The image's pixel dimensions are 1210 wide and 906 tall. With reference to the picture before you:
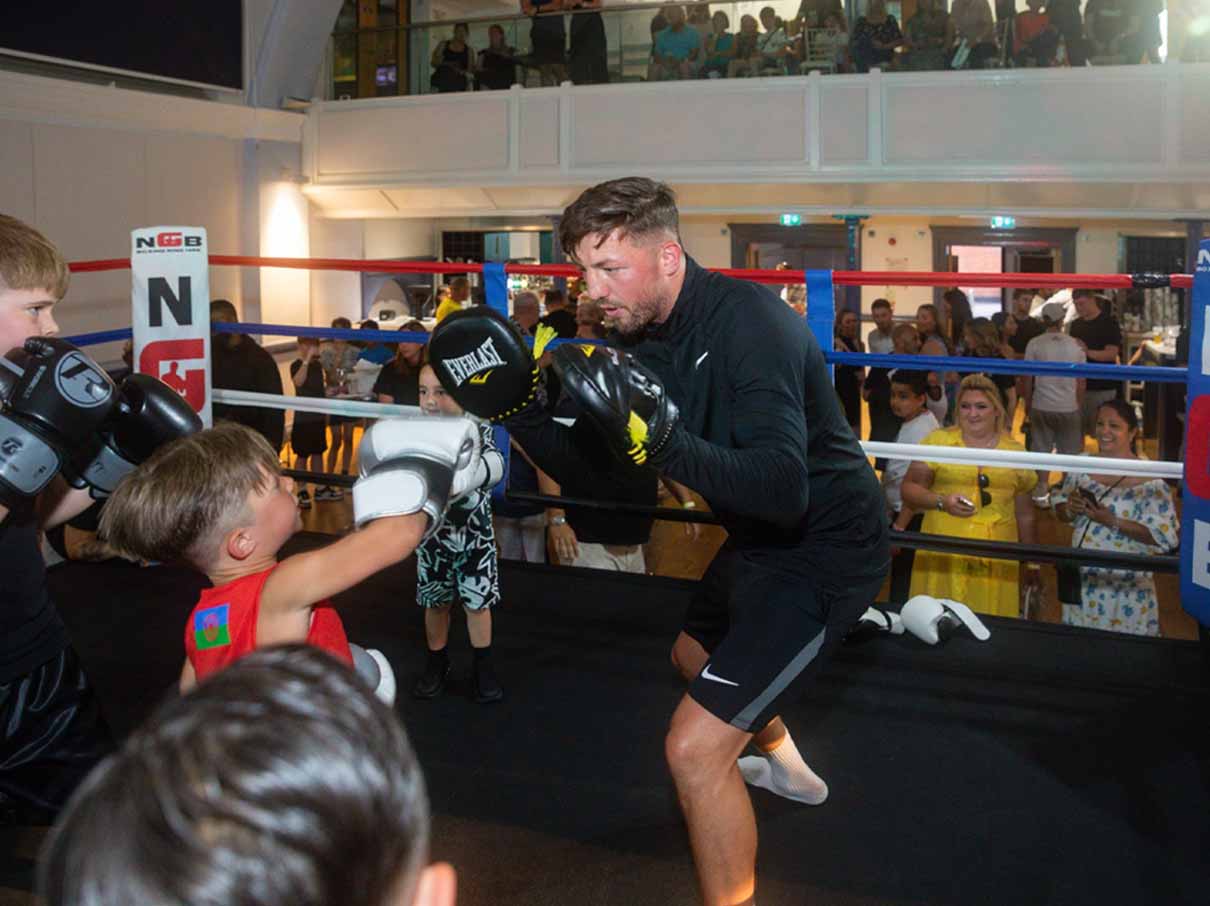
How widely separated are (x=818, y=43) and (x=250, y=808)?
28.9 feet

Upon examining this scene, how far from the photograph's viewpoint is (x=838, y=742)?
97.6 inches

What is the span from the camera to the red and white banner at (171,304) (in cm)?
327

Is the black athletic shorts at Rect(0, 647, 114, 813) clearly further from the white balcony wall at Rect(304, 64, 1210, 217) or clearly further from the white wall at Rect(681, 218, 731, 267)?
the white wall at Rect(681, 218, 731, 267)

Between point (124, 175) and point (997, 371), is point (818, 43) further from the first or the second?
point (997, 371)

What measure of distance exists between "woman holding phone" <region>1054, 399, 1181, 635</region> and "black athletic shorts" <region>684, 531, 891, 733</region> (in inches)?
59.9

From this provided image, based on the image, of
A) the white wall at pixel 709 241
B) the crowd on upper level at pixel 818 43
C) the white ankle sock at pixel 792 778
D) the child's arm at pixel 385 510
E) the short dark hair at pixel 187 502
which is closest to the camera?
the child's arm at pixel 385 510

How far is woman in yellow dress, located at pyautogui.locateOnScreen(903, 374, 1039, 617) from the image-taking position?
129 inches

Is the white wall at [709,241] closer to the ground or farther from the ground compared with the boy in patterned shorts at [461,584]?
farther from the ground

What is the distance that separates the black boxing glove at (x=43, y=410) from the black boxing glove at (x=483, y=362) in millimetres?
462

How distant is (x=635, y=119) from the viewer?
28.2ft

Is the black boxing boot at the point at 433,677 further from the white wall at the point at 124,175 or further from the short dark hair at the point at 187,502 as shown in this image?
the white wall at the point at 124,175

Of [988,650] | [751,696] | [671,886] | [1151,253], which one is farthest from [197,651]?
[1151,253]

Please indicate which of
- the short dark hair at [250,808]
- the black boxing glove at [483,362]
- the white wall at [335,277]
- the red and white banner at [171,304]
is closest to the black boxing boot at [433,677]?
the red and white banner at [171,304]

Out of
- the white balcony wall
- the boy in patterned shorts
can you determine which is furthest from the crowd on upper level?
the boy in patterned shorts
